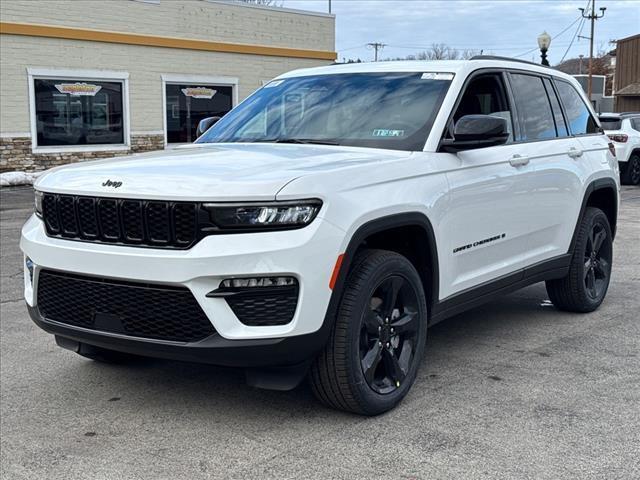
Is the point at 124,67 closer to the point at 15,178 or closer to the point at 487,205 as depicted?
the point at 15,178

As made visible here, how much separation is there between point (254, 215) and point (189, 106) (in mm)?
19593

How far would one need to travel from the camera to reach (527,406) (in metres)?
4.38

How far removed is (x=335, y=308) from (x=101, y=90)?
18.0m

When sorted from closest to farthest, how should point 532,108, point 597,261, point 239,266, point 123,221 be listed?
point 239,266 → point 123,221 → point 532,108 → point 597,261

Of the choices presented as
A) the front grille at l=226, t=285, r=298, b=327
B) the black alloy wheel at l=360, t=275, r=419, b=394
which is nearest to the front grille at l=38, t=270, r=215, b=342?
the front grille at l=226, t=285, r=298, b=327

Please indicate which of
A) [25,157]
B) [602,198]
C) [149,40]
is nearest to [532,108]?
[602,198]

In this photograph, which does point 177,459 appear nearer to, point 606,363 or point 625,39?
point 606,363

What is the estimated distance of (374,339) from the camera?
165 inches

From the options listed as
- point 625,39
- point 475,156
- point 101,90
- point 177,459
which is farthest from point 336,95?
point 625,39

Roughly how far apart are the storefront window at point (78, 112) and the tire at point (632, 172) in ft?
42.0

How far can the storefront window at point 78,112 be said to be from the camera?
63.8 ft

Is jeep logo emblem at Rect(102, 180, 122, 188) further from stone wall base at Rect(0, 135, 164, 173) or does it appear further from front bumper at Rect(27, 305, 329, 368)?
stone wall base at Rect(0, 135, 164, 173)

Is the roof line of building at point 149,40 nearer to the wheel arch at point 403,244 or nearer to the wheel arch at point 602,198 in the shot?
the wheel arch at point 602,198

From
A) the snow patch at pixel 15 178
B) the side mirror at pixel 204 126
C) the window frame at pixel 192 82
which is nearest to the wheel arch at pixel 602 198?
the side mirror at pixel 204 126
